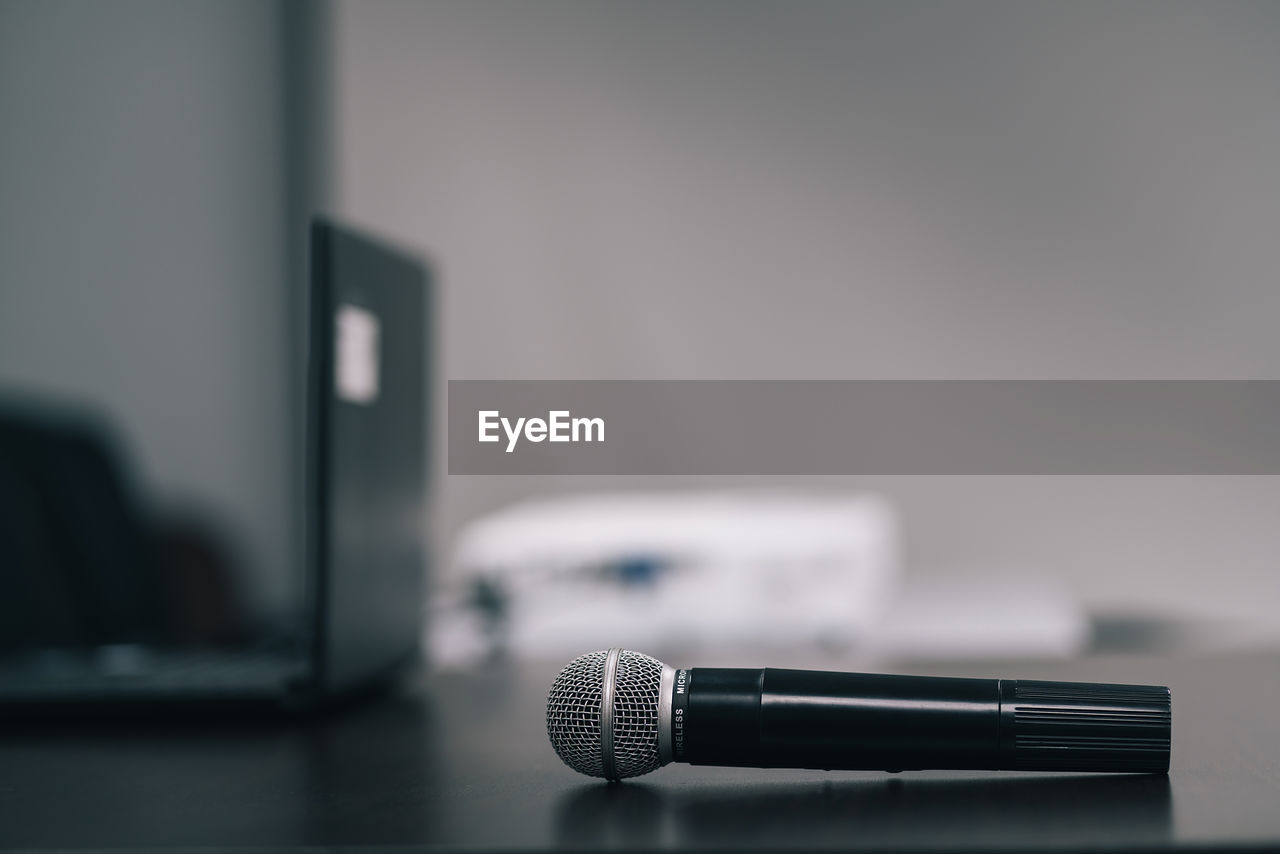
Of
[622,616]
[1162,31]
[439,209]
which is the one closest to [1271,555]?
[1162,31]

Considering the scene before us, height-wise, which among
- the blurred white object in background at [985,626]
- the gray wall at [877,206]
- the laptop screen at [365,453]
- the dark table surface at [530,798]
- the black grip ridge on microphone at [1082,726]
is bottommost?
the blurred white object in background at [985,626]

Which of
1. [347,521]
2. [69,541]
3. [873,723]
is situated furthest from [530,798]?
[69,541]

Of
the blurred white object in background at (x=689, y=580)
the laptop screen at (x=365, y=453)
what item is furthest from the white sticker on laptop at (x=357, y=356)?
the blurred white object in background at (x=689, y=580)

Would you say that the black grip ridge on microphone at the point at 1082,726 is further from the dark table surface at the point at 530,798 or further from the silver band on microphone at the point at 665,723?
the silver band on microphone at the point at 665,723

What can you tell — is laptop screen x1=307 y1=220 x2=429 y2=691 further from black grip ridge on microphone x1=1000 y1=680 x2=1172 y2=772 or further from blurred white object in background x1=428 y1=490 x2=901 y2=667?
blurred white object in background x1=428 y1=490 x2=901 y2=667

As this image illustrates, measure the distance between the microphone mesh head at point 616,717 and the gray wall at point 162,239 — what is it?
6.46 feet

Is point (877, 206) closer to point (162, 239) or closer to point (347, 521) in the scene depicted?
point (347, 521)

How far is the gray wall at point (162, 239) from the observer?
82.4 inches

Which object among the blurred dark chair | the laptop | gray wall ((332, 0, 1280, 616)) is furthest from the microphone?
the blurred dark chair

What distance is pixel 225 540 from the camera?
97.8 inches

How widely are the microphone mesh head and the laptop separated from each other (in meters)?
0.23

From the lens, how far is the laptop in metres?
0.65

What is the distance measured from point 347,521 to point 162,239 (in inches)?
78.8

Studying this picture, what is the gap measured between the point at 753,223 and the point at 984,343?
50 cm
